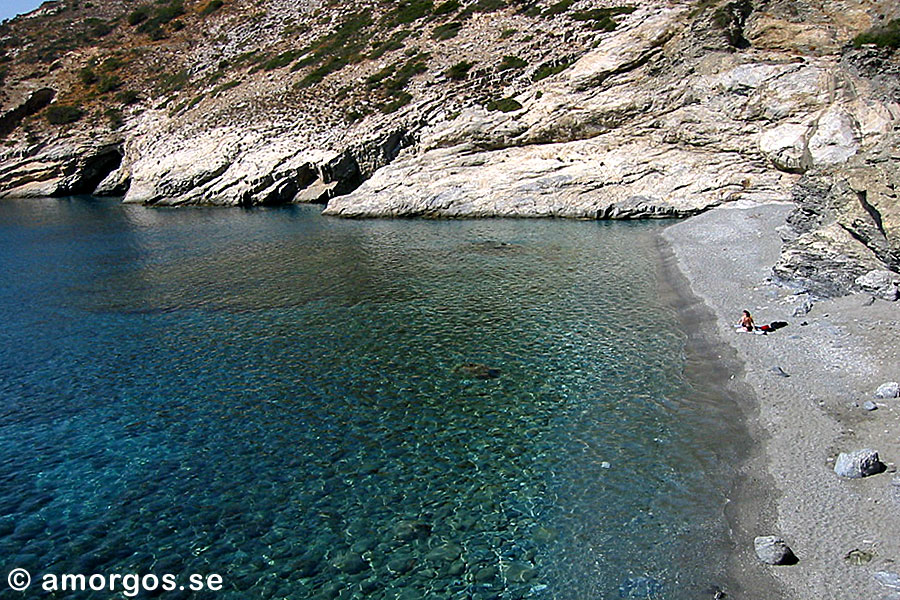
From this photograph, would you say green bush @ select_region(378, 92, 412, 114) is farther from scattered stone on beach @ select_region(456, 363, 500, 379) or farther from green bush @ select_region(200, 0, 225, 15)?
green bush @ select_region(200, 0, 225, 15)

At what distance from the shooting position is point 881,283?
20.0 metres

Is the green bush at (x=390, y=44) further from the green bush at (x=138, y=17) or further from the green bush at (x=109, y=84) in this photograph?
the green bush at (x=138, y=17)

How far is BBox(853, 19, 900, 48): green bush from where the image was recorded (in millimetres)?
34656

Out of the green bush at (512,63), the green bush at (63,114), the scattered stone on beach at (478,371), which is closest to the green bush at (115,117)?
the green bush at (63,114)

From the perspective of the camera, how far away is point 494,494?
12906 millimetres

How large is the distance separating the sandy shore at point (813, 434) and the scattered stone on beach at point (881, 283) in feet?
1.23

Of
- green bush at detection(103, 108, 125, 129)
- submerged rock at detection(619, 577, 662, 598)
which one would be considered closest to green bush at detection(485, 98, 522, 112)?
submerged rock at detection(619, 577, 662, 598)

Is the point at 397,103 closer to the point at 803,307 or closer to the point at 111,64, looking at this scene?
the point at 803,307

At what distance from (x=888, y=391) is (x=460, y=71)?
50.6 meters

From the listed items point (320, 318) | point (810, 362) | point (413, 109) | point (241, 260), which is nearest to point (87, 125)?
point (413, 109)

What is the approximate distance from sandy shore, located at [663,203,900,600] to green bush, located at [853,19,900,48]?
66.8 feet

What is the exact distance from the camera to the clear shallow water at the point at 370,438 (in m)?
11.1

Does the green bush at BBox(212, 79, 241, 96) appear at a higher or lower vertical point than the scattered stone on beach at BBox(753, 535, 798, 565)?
higher

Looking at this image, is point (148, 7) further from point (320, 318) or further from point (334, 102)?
point (320, 318)
